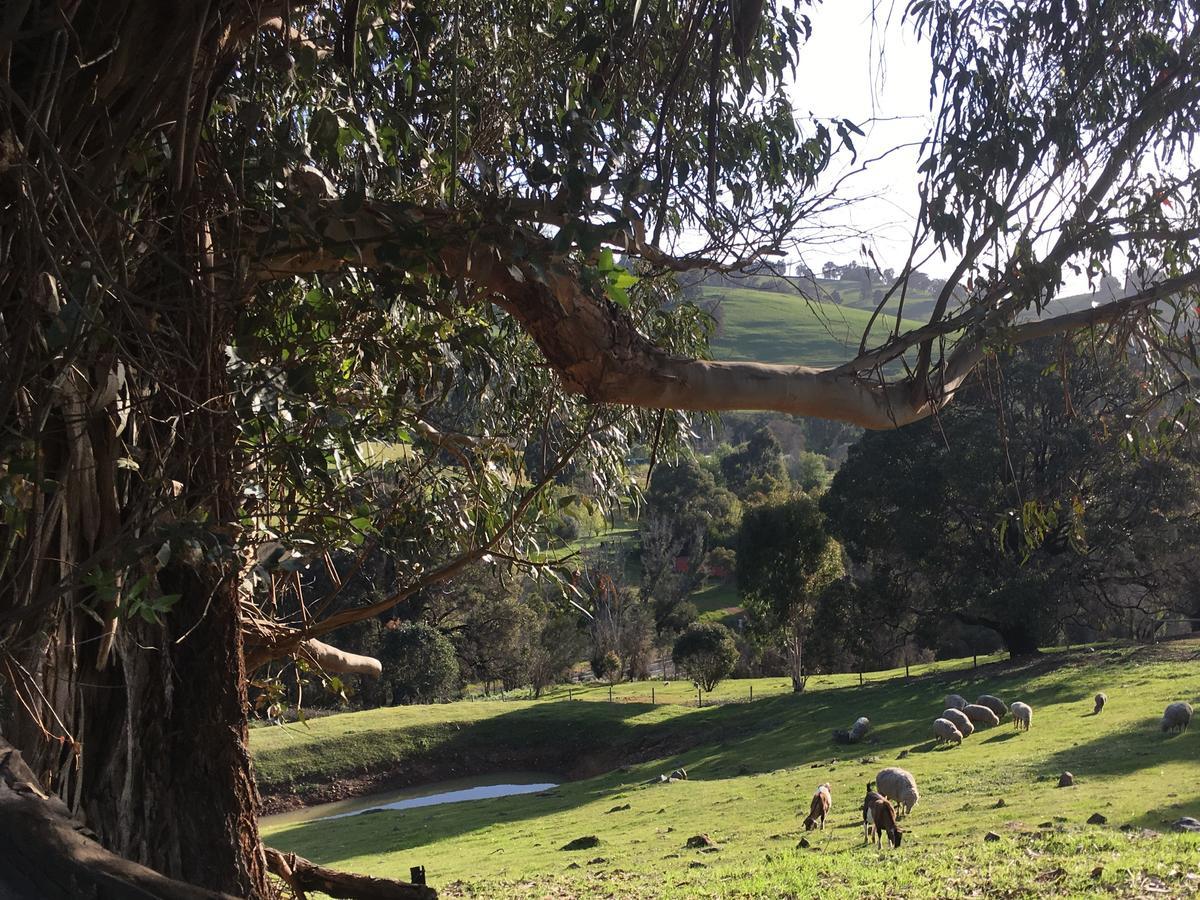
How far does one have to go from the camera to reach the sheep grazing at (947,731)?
18328 mm

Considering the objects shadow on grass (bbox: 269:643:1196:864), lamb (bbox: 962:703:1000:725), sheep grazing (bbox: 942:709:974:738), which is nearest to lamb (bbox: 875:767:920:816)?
shadow on grass (bbox: 269:643:1196:864)

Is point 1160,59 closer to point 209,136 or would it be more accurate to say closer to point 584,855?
point 209,136

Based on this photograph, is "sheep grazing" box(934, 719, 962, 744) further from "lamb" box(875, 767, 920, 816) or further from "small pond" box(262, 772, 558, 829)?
"small pond" box(262, 772, 558, 829)

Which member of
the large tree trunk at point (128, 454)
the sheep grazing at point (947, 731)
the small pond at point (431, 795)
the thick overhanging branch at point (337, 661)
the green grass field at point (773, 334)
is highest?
the green grass field at point (773, 334)

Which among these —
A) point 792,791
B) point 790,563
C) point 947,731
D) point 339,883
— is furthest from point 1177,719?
point 339,883

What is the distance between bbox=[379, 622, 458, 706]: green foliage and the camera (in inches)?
1259

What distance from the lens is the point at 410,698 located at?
33.3m

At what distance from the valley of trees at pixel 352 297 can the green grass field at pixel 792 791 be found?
444 cm

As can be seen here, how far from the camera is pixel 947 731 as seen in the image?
18375 mm

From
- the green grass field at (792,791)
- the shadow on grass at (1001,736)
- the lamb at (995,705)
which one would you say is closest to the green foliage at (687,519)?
the green grass field at (792,791)

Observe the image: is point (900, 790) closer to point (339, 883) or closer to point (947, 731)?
point (947, 731)

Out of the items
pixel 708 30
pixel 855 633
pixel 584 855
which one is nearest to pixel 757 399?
pixel 708 30

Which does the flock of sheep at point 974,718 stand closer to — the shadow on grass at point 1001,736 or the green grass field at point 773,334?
the shadow on grass at point 1001,736

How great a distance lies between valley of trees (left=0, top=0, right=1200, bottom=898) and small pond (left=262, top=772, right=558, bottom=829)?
17.5 m
